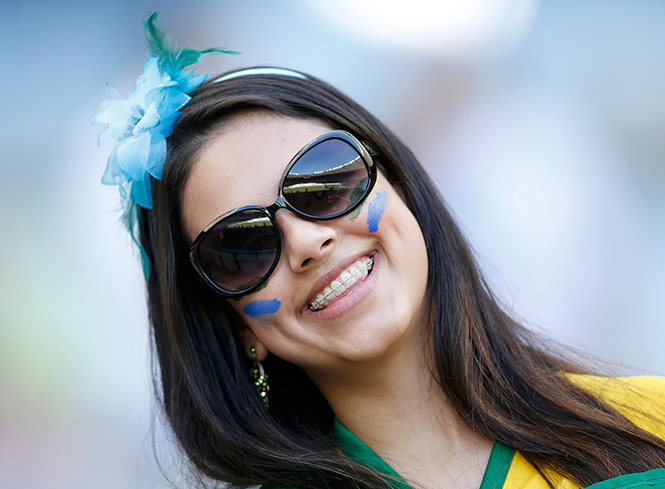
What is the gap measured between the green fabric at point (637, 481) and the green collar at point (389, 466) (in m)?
0.22

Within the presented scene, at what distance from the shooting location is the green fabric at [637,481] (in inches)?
59.6

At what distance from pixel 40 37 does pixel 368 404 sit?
544cm

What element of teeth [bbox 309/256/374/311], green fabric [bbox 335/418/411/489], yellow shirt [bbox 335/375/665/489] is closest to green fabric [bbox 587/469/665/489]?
yellow shirt [bbox 335/375/665/489]

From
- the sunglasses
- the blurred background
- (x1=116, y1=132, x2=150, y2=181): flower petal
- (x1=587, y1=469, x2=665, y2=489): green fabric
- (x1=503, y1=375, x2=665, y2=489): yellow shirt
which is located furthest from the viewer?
the blurred background

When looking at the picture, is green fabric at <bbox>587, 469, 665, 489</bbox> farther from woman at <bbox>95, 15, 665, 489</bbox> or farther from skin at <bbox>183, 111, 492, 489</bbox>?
skin at <bbox>183, 111, 492, 489</bbox>

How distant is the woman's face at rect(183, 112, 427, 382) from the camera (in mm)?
1715

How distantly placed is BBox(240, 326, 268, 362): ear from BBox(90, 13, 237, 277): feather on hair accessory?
15.0 inches

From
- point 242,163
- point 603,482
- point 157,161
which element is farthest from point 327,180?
point 603,482

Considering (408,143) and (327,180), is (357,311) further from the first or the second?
(408,143)

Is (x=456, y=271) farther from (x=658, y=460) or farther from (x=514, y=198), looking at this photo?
(x=514, y=198)

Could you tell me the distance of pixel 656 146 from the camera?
19.3 ft

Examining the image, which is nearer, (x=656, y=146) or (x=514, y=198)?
Result: (x=514, y=198)

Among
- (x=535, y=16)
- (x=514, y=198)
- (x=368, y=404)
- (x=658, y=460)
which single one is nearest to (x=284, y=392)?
(x=368, y=404)

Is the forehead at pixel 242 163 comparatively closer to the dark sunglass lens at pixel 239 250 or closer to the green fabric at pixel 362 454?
the dark sunglass lens at pixel 239 250
